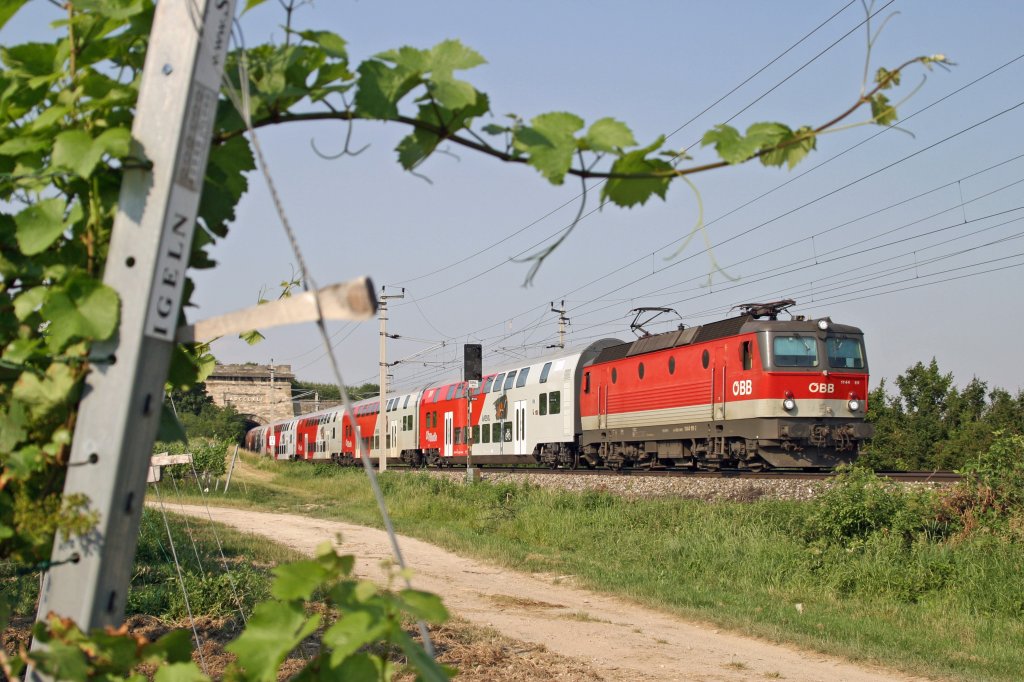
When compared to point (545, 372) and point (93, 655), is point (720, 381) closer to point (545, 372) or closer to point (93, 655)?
point (545, 372)

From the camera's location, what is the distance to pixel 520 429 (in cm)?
3005

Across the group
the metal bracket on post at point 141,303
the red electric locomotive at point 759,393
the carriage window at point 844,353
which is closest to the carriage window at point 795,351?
the red electric locomotive at point 759,393

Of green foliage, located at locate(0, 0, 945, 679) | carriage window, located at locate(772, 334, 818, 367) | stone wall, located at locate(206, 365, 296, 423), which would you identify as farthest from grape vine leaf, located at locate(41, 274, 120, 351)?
stone wall, located at locate(206, 365, 296, 423)

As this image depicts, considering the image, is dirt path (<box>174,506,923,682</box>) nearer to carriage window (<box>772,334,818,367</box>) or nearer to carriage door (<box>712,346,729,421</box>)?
carriage door (<box>712,346,729,421</box>)

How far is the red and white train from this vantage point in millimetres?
19172

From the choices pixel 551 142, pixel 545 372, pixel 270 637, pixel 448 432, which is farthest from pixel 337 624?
pixel 448 432

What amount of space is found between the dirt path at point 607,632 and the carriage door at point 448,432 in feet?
70.2

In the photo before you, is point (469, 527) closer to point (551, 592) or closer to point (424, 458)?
point (551, 592)

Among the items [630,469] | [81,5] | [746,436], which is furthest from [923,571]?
[630,469]

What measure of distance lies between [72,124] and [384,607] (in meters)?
1.11

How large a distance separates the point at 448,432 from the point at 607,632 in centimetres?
2695

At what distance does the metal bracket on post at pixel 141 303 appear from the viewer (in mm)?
1540

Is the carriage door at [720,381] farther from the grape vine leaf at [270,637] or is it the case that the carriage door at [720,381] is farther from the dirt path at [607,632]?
the grape vine leaf at [270,637]

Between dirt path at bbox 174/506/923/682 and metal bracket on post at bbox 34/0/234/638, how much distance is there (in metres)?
5.39
